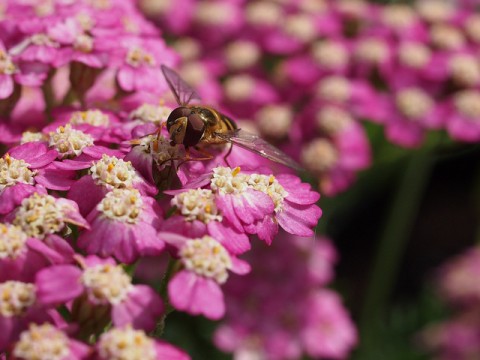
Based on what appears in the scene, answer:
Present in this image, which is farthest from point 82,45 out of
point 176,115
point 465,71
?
point 465,71

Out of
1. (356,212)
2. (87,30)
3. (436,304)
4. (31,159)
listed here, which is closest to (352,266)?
(356,212)

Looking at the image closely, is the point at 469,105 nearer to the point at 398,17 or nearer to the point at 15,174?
the point at 398,17

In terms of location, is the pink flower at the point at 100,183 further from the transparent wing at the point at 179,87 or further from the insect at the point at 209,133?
the transparent wing at the point at 179,87

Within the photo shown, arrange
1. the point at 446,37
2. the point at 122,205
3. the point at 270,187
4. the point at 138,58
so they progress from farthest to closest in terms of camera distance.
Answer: the point at 446,37 → the point at 138,58 → the point at 270,187 → the point at 122,205

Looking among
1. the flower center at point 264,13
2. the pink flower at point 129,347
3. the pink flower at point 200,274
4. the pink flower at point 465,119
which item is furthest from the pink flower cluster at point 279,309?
the pink flower at point 129,347

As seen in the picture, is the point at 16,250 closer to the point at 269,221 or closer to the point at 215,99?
the point at 269,221

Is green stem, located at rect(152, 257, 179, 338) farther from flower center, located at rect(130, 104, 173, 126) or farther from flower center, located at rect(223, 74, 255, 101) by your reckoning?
flower center, located at rect(223, 74, 255, 101)
